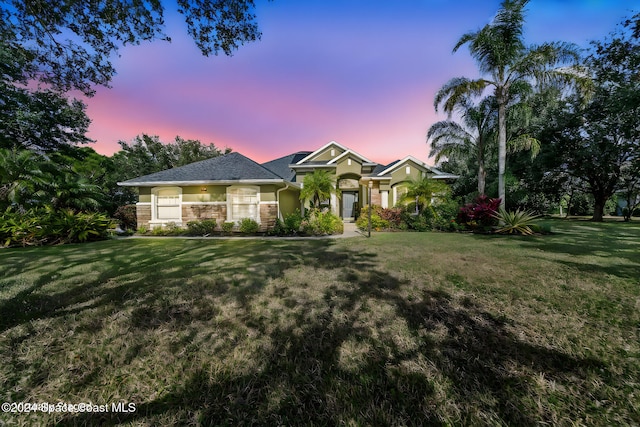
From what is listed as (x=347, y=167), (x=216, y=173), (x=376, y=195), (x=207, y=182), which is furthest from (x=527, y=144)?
(x=207, y=182)

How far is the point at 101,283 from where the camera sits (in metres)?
4.52

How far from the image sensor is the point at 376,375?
7.29 ft

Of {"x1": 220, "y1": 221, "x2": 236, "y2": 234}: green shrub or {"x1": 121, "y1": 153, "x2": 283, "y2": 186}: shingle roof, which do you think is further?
{"x1": 121, "y1": 153, "x2": 283, "y2": 186}: shingle roof

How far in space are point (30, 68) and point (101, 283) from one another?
6.85m

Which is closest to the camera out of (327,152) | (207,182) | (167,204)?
(207,182)

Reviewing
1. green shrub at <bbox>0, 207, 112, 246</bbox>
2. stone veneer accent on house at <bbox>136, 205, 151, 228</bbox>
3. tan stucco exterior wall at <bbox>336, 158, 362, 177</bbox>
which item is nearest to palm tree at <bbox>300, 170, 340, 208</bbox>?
tan stucco exterior wall at <bbox>336, 158, 362, 177</bbox>

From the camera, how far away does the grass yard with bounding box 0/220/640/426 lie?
1883 millimetres

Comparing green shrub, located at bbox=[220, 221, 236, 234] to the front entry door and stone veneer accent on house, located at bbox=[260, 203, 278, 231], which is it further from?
the front entry door

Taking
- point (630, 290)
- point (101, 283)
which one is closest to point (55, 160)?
point (101, 283)

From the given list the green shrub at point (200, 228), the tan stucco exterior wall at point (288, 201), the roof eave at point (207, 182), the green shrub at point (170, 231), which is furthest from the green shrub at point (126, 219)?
the tan stucco exterior wall at point (288, 201)

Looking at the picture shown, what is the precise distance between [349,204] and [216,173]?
9.72 meters

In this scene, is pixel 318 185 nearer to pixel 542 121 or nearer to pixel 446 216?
pixel 446 216

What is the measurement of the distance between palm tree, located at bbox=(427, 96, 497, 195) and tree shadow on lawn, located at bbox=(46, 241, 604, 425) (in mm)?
17114

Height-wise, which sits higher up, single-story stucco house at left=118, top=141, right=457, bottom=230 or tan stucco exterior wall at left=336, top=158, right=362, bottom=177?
tan stucco exterior wall at left=336, top=158, right=362, bottom=177
